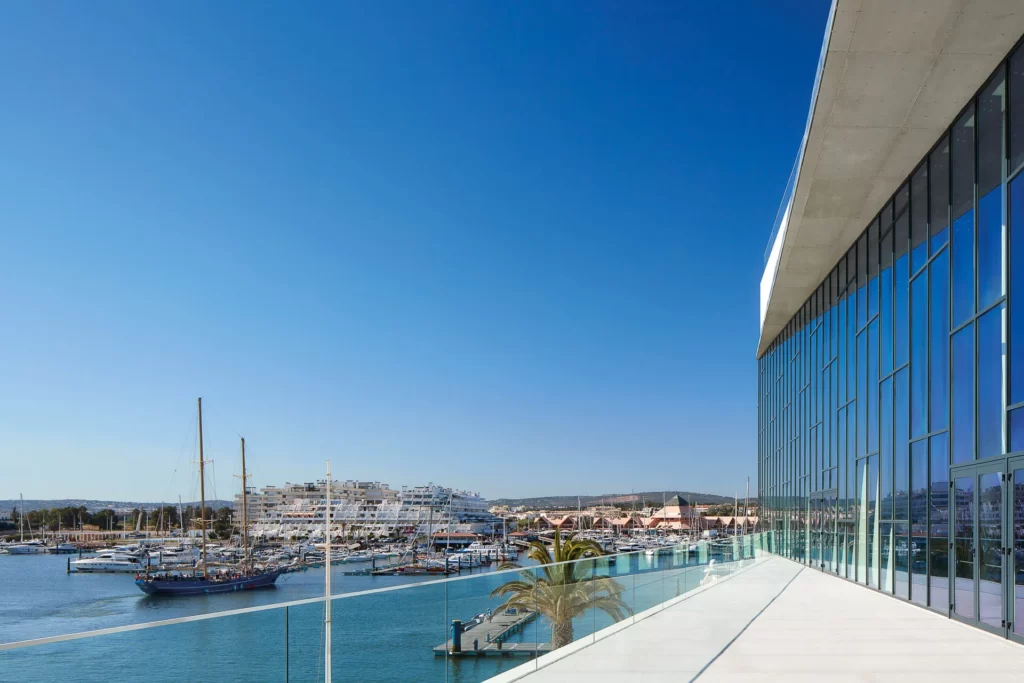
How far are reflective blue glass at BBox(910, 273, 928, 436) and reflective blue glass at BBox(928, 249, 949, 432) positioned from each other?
24 centimetres

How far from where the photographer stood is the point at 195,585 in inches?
2901

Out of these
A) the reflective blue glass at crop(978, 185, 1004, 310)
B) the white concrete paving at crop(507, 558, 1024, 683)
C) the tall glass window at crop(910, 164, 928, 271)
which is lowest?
the white concrete paving at crop(507, 558, 1024, 683)

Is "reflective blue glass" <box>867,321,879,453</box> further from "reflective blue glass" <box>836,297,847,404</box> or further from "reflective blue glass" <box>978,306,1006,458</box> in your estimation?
"reflective blue glass" <box>978,306,1006,458</box>

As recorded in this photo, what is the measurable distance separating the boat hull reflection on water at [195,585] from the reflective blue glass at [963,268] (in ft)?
235

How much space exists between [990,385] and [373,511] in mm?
158019

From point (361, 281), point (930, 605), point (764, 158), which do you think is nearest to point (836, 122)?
point (930, 605)

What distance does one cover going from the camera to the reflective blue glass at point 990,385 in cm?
962

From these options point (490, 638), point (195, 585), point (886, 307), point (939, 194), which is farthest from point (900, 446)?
point (195, 585)

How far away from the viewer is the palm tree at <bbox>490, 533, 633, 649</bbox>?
732 centimetres

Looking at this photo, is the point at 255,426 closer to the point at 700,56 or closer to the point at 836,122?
the point at 700,56

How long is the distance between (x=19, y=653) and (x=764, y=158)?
31.2 m

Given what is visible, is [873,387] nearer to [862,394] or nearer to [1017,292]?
[862,394]

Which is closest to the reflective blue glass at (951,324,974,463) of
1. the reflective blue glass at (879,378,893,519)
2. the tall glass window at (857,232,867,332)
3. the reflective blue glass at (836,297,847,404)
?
the reflective blue glass at (879,378,893,519)

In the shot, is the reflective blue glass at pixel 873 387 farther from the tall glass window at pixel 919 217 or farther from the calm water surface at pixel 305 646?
the calm water surface at pixel 305 646
